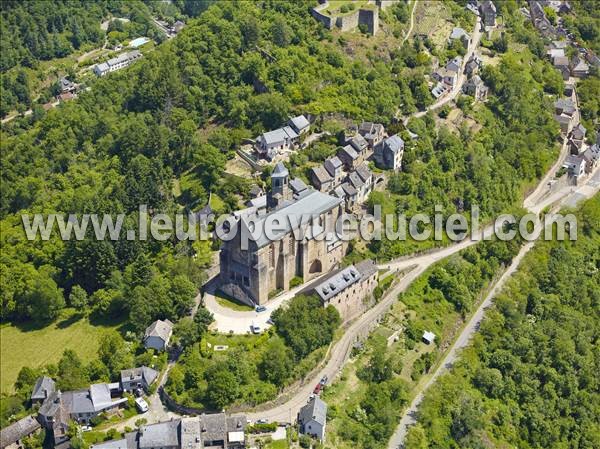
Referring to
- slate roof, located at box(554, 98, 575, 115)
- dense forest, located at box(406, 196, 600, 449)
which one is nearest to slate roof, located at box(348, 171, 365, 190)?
dense forest, located at box(406, 196, 600, 449)

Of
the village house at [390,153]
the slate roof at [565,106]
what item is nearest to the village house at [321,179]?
the village house at [390,153]

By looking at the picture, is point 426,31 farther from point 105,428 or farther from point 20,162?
point 105,428

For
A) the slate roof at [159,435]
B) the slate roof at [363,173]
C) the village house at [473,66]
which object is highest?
the village house at [473,66]

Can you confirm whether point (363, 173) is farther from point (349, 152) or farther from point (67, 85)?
point (67, 85)

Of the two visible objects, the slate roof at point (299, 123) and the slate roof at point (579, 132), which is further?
the slate roof at point (579, 132)

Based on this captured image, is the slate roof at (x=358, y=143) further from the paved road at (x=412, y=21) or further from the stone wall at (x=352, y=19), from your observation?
the paved road at (x=412, y=21)

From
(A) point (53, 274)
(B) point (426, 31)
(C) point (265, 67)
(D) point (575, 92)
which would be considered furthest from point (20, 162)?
(D) point (575, 92)
